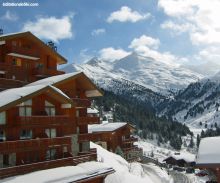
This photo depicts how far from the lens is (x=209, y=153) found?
17.7m

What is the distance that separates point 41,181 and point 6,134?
21.7 feet

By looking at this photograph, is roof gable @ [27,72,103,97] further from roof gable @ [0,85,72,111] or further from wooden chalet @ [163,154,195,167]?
wooden chalet @ [163,154,195,167]

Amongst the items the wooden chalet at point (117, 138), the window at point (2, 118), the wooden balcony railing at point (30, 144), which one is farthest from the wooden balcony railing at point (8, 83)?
the wooden chalet at point (117, 138)

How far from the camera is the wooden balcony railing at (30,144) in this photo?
31.6m

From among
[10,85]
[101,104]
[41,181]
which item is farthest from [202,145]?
[101,104]

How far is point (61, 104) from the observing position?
4041cm

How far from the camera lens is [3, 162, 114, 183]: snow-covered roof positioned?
2999 cm

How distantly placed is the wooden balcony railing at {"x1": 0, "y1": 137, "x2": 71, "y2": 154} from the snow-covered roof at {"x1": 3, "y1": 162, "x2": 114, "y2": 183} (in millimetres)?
2209

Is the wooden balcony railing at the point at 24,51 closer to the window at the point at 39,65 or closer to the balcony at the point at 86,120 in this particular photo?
the window at the point at 39,65

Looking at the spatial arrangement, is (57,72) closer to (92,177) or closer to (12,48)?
(12,48)

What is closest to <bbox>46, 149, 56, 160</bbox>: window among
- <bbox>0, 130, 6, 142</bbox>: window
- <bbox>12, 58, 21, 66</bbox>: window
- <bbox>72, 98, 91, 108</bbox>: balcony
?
<bbox>0, 130, 6, 142</bbox>: window

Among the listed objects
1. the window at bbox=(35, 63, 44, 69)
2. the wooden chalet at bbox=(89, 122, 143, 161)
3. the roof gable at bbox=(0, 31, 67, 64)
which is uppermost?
the roof gable at bbox=(0, 31, 67, 64)

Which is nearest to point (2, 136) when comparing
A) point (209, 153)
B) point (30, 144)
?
point (30, 144)

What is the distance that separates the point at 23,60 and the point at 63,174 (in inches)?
780
